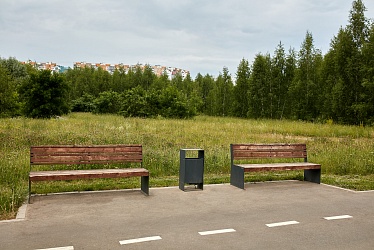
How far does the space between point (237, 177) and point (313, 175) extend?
7.36 feet

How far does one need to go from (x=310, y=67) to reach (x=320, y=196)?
1650 inches

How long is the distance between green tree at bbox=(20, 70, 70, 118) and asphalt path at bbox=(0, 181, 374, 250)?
33.0m

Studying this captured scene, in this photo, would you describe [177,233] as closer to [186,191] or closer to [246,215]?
[246,215]

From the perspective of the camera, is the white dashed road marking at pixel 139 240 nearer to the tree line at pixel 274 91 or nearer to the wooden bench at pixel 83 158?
the wooden bench at pixel 83 158

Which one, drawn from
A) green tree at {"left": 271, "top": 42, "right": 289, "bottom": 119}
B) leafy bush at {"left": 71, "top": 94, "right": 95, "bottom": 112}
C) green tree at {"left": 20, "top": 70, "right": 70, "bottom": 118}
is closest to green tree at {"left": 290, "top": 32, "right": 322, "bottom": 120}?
green tree at {"left": 271, "top": 42, "right": 289, "bottom": 119}

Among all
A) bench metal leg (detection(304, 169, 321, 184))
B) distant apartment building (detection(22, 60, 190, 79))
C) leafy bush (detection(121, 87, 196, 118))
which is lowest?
bench metal leg (detection(304, 169, 321, 184))

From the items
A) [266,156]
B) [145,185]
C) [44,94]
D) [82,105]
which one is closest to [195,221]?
[145,185]

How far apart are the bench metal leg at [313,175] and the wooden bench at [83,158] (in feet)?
14.6

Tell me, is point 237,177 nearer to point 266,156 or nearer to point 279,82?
point 266,156

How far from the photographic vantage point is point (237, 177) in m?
8.28

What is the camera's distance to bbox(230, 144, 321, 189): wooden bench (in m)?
8.23

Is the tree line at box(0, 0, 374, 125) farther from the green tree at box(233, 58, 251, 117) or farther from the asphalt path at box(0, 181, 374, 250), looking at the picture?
the asphalt path at box(0, 181, 374, 250)

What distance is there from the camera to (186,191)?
7.71 metres

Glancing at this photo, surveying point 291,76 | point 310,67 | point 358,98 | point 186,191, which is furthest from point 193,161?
point 291,76
